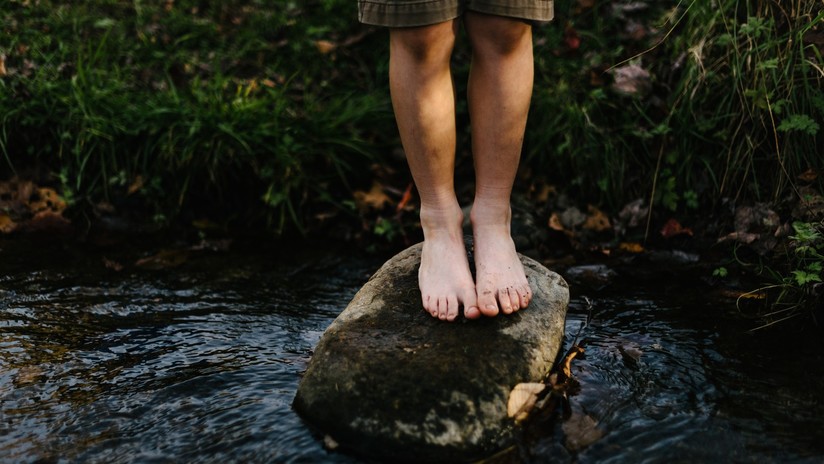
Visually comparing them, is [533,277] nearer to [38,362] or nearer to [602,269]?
[602,269]

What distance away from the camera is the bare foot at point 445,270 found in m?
2.04

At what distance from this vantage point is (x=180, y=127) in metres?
3.51

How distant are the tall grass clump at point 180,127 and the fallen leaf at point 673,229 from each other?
1501 mm

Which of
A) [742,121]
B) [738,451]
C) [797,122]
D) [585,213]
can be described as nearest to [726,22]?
[742,121]

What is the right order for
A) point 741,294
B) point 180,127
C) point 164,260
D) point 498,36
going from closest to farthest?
1. point 498,36
2. point 741,294
3. point 164,260
4. point 180,127

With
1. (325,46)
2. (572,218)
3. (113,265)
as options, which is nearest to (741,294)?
(572,218)

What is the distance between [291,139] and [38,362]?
66.6 inches

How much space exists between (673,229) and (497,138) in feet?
4.47

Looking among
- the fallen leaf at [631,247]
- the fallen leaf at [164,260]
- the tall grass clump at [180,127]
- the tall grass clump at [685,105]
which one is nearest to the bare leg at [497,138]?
the tall grass clump at [685,105]

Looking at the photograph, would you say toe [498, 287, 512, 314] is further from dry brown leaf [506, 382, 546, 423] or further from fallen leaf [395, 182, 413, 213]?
fallen leaf [395, 182, 413, 213]

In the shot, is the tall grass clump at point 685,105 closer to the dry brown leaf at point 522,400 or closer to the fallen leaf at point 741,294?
the fallen leaf at point 741,294

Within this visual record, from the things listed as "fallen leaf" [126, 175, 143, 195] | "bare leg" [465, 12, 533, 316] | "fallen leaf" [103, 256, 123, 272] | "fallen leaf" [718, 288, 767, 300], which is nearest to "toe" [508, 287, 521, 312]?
"bare leg" [465, 12, 533, 316]

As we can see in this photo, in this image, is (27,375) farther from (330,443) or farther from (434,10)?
(434,10)

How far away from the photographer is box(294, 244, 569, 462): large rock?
5.67 feet
